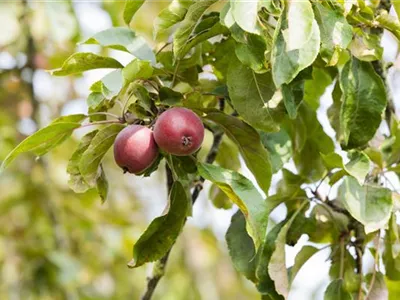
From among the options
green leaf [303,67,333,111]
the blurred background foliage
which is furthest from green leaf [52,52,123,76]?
the blurred background foliage

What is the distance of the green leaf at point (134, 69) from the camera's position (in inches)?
47.6

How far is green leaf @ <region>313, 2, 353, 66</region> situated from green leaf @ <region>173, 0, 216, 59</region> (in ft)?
0.53

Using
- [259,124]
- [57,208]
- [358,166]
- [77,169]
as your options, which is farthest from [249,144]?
[57,208]

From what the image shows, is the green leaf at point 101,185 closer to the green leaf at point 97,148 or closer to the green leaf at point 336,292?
the green leaf at point 97,148

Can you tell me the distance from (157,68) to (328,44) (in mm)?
287

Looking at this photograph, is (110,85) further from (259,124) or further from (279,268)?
(279,268)

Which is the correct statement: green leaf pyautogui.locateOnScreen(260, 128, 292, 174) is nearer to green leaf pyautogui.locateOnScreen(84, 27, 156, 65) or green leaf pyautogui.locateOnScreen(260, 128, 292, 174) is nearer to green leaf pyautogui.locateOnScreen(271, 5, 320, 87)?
green leaf pyautogui.locateOnScreen(84, 27, 156, 65)

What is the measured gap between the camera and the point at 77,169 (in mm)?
1357

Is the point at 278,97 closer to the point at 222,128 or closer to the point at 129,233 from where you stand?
the point at 222,128

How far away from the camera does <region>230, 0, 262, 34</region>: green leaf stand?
1.06 metres

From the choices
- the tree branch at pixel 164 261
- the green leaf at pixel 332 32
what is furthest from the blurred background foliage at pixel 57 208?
the green leaf at pixel 332 32

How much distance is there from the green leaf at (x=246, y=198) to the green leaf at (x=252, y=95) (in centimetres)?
11

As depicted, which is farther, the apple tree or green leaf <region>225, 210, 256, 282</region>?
green leaf <region>225, 210, 256, 282</region>

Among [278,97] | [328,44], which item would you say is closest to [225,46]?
[278,97]
